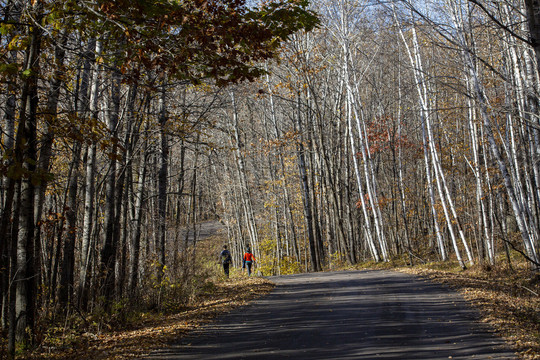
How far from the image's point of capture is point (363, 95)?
98.6 feet

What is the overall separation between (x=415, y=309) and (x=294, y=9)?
5636 mm

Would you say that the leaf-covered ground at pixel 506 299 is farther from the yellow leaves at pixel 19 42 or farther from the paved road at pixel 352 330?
the yellow leaves at pixel 19 42

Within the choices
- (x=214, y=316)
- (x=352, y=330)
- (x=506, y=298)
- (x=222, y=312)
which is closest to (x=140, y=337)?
(x=214, y=316)

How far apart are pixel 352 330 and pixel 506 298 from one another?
4.08 meters

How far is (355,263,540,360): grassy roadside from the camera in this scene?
6164mm

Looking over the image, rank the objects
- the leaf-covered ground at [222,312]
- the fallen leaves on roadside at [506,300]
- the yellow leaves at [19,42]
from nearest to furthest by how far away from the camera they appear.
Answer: the yellow leaves at [19,42] → the fallen leaves on roadside at [506,300] → the leaf-covered ground at [222,312]

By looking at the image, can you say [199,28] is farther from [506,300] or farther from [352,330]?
[506,300]

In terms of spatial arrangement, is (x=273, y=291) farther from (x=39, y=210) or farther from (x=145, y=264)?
(x=39, y=210)

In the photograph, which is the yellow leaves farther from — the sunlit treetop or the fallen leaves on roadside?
the fallen leaves on roadside

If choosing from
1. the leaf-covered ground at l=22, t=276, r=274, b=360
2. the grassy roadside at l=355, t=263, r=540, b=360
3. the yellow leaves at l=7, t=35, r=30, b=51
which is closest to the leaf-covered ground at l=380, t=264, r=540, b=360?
the grassy roadside at l=355, t=263, r=540, b=360

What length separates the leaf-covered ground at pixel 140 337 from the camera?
6.30 metres

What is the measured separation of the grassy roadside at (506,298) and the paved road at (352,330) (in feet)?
0.81

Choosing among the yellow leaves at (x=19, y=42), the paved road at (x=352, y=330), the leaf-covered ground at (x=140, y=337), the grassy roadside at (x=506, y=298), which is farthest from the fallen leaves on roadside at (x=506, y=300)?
the yellow leaves at (x=19, y=42)

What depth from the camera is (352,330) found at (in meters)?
7.03
